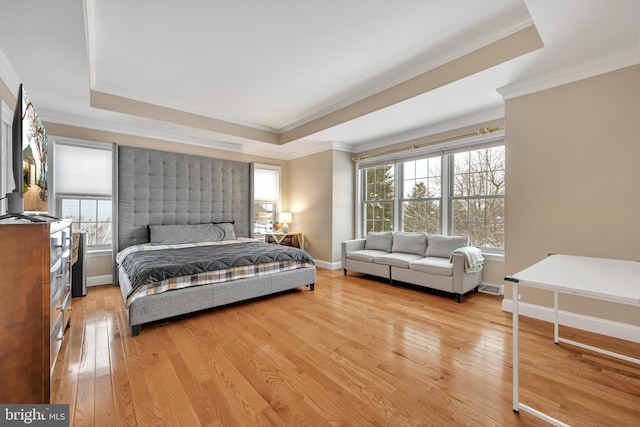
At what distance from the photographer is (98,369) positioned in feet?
6.44

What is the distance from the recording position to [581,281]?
1506 millimetres

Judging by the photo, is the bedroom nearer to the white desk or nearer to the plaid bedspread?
the white desk

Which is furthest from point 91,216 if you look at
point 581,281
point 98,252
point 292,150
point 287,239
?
point 581,281

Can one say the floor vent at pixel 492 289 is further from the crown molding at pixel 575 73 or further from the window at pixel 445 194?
the crown molding at pixel 575 73

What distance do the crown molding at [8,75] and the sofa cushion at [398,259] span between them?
4.76 m

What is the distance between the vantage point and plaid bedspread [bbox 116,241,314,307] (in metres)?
2.64

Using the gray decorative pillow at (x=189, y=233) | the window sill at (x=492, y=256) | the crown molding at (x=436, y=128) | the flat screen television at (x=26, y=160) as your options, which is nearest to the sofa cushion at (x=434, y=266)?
the window sill at (x=492, y=256)

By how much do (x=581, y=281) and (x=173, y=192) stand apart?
5181mm

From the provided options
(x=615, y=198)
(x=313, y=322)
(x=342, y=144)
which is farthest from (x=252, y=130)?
(x=615, y=198)

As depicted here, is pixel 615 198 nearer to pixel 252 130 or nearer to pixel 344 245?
pixel 344 245

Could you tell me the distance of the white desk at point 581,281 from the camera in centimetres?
130

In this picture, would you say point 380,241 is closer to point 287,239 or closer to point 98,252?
point 287,239

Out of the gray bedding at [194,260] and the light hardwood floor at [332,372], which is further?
the gray bedding at [194,260]

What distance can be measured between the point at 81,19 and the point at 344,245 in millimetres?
4163
